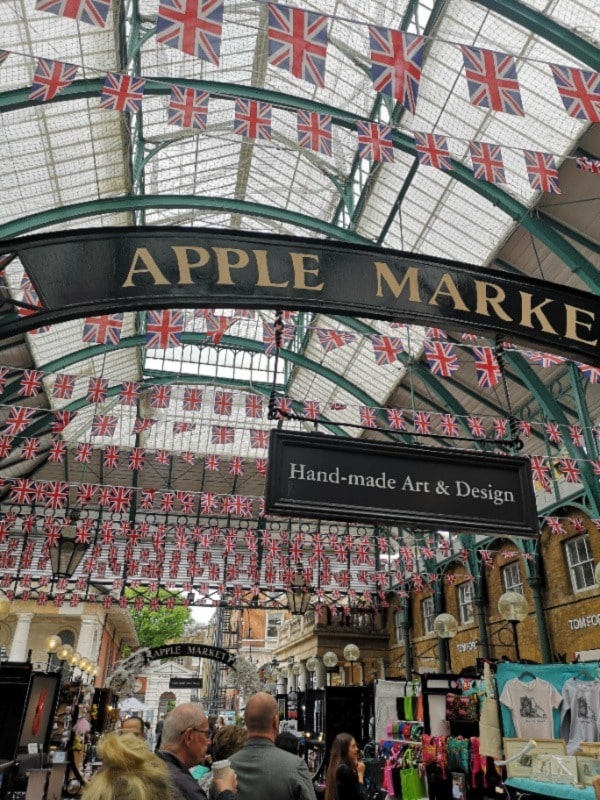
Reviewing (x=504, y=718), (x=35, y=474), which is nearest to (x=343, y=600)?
(x=35, y=474)

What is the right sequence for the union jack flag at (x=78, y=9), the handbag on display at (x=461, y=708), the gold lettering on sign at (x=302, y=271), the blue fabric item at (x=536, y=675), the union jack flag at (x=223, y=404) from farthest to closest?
the union jack flag at (x=223, y=404) → the handbag on display at (x=461, y=708) → the blue fabric item at (x=536, y=675) → the union jack flag at (x=78, y=9) → the gold lettering on sign at (x=302, y=271)

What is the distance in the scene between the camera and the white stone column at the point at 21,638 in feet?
91.2

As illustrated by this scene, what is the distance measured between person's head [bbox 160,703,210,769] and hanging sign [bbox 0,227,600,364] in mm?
2356

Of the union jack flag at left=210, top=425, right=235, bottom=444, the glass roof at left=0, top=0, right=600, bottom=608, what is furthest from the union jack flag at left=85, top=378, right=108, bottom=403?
the union jack flag at left=210, top=425, right=235, bottom=444

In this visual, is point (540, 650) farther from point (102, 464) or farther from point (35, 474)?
point (35, 474)

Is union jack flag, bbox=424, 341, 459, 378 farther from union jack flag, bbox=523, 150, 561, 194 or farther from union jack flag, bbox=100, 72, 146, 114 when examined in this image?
union jack flag, bbox=100, 72, 146, 114

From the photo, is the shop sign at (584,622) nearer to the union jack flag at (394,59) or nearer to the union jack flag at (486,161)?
the union jack flag at (486,161)

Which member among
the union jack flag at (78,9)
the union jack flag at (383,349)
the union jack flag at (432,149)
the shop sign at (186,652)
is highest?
the union jack flag at (383,349)

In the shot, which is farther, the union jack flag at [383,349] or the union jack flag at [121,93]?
the union jack flag at [383,349]

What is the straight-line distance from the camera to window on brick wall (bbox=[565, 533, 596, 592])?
49.2ft

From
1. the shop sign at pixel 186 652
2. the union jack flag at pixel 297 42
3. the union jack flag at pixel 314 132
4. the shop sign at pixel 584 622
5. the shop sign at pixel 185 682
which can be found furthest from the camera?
the shop sign at pixel 185 682

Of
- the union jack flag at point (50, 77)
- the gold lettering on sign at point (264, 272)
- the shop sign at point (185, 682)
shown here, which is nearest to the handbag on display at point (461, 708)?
the gold lettering on sign at point (264, 272)

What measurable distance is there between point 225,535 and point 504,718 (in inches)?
624

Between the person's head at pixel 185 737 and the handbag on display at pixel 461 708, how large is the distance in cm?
749
